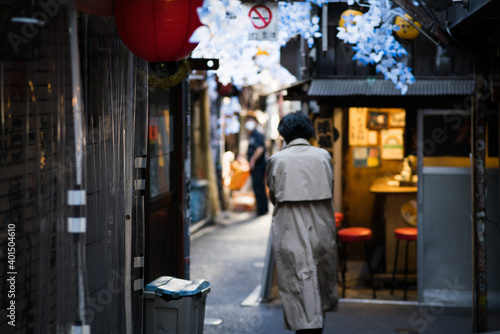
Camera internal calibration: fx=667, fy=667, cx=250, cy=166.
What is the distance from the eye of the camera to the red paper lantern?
15.9 feet

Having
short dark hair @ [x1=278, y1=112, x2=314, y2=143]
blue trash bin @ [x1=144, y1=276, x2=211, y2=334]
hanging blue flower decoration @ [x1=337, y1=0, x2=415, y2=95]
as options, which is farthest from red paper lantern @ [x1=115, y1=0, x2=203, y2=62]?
hanging blue flower decoration @ [x1=337, y1=0, x2=415, y2=95]

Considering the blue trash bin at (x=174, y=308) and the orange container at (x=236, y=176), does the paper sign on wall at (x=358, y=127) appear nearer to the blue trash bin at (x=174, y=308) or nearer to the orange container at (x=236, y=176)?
the blue trash bin at (x=174, y=308)

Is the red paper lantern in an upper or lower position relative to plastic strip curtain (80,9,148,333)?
upper

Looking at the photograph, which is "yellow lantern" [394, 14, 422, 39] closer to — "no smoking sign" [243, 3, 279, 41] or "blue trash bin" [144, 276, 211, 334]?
"no smoking sign" [243, 3, 279, 41]

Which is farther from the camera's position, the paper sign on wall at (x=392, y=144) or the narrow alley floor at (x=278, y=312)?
the paper sign on wall at (x=392, y=144)

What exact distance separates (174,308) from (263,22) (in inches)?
164

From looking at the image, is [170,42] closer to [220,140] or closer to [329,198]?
[329,198]

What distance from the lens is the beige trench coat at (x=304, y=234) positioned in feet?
18.9

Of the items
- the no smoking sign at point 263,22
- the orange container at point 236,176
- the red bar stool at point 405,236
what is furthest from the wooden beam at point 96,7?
the orange container at point 236,176

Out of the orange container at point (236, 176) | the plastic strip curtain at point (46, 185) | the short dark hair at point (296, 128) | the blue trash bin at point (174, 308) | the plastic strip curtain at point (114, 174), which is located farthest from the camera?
the orange container at point (236, 176)

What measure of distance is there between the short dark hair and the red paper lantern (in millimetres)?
1472

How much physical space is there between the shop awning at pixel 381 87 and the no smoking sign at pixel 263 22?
0.91 meters

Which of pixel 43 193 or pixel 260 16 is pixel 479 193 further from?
pixel 43 193

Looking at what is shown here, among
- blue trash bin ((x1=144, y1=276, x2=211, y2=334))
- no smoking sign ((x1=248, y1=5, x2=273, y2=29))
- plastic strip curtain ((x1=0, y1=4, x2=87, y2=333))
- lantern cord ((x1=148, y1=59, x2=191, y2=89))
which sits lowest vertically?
blue trash bin ((x1=144, y1=276, x2=211, y2=334))
